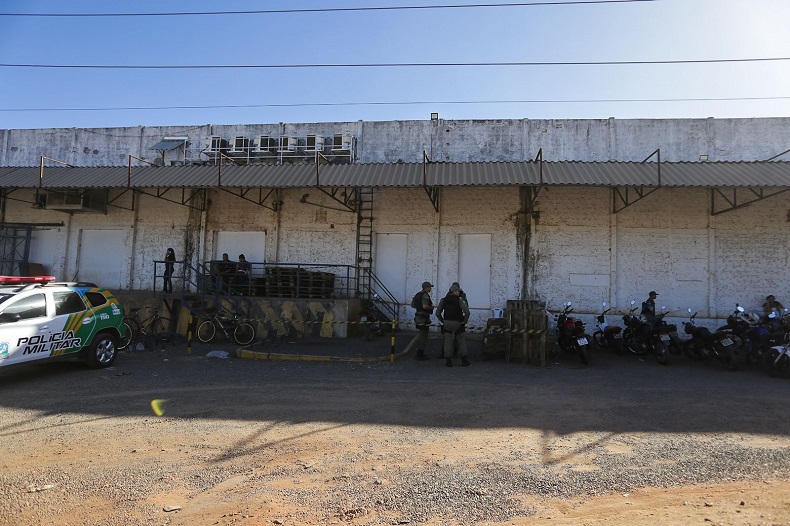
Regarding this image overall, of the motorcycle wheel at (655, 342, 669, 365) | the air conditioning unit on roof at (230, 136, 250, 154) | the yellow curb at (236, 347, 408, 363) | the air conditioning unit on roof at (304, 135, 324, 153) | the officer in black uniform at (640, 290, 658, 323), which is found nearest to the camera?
the motorcycle wheel at (655, 342, 669, 365)

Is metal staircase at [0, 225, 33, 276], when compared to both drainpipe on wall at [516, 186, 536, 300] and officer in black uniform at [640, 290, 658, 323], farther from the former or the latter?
officer in black uniform at [640, 290, 658, 323]

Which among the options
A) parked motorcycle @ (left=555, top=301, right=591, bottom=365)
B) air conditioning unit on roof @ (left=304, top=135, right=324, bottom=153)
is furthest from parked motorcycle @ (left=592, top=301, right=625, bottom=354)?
air conditioning unit on roof @ (left=304, top=135, right=324, bottom=153)

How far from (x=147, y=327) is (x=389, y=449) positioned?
1152 cm

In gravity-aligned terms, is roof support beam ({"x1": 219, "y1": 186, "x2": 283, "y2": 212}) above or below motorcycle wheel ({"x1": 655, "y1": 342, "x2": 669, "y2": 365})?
above

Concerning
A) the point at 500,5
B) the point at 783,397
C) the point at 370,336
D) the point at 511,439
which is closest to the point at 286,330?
the point at 370,336

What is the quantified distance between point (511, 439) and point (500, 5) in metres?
10.4

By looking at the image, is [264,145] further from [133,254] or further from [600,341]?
[600,341]

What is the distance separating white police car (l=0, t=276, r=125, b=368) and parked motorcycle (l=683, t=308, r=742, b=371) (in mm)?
12779

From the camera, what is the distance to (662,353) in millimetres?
10727

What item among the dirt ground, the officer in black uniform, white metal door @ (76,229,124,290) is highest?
white metal door @ (76,229,124,290)

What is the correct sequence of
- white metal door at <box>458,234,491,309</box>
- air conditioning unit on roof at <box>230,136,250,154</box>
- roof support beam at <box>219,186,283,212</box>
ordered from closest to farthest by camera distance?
white metal door at <box>458,234,491,309</box>
roof support beam at <box>219,186,283,212</box>
air conditioning unit on roof at <box>230,136,250,154</box>

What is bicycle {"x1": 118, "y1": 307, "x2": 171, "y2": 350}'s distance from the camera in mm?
12727

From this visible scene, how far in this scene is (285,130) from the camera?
17625 mm

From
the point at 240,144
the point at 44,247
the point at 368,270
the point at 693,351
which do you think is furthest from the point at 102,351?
the point at 693,351
